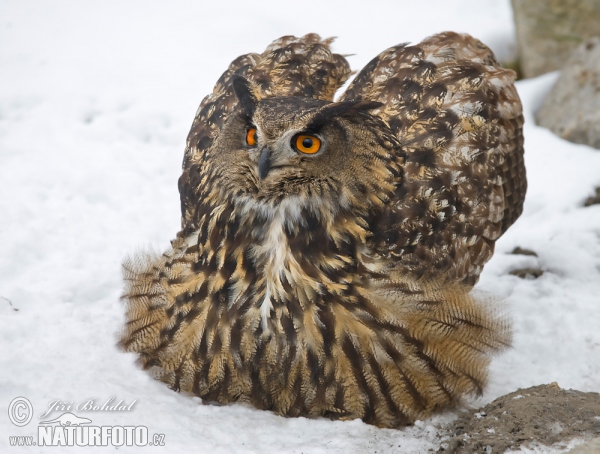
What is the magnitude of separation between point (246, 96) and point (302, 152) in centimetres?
41

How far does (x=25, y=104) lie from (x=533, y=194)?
4.70 metres

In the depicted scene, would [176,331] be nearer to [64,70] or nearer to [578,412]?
[578,412]

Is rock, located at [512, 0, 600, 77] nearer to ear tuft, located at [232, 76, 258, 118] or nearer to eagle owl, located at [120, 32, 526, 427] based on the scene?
eagle owl, located at [120, 32, 526, 427]

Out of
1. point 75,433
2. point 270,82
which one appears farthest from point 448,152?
point 75,433

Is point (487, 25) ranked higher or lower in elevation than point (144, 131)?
higher

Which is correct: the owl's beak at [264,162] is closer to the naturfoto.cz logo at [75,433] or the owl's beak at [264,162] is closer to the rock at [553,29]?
the naturfoto.cz logo at [75,433]

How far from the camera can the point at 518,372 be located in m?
4.51

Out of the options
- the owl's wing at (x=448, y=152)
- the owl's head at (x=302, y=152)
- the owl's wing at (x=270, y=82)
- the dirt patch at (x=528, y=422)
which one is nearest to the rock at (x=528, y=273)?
the owl's wing at (x=448, y=152)

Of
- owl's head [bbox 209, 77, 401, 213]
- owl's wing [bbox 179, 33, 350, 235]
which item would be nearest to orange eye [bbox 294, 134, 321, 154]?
owl's head [bbox 209, 77, 401, 213]

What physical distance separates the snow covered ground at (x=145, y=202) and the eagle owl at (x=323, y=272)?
8.0 inches

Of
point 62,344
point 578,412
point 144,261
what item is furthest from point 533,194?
point 62,344

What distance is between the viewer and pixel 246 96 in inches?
139

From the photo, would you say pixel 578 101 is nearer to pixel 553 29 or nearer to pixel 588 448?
pixel 553 29

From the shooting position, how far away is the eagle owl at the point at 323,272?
349 cm
